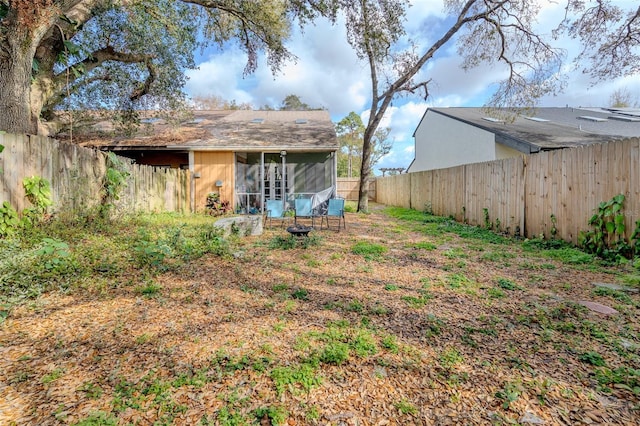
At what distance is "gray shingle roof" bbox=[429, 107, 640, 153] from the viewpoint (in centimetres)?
915

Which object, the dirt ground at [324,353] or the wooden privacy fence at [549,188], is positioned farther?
the wooden privacy fence at [549,188]

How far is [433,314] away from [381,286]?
2.59 feet

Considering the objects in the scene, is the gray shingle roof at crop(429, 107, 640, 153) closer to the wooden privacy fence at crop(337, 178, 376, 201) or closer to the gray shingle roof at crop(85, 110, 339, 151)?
the gray shingle roof at crop(85, 110, 339, 151)

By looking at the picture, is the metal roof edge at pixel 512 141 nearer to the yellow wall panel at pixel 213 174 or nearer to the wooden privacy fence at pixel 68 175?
the yellow wall panel at pixel 213 174

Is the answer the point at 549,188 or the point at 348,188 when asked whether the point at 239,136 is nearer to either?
the point at 549,188

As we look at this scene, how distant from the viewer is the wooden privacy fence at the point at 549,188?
13.4 feet

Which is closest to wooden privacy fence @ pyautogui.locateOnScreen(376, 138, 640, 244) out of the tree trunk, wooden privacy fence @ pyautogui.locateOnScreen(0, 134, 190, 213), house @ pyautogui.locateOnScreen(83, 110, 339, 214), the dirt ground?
the dirt ground

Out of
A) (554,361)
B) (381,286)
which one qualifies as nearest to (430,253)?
(381,286)

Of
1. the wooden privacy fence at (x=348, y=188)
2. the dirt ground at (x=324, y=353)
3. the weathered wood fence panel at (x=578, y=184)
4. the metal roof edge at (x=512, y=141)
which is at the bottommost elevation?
the dirt ground at (x=324, y=353)

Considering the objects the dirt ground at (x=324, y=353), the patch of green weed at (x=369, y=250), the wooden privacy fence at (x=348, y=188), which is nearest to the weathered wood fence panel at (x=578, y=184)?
the dirt ground at (x=324, y=353)

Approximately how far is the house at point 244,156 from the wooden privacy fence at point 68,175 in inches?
71.4

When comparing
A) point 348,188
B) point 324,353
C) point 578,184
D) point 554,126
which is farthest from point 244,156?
point 554,126

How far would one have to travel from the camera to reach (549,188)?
5.38 metres

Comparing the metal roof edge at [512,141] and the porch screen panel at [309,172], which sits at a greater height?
the metal roof edge at [512,141]
